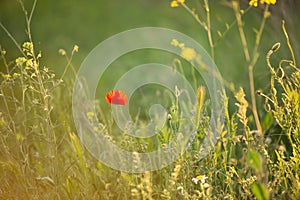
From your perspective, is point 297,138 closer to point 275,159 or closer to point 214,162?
point 214,162

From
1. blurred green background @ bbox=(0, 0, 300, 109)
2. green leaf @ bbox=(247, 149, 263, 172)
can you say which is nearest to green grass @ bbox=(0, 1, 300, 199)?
green leaf @ bbox=(247, 149, 263, 172)

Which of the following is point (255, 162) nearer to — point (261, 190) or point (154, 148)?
point (261, 190)

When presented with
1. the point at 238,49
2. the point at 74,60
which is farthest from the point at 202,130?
the point at 74,60

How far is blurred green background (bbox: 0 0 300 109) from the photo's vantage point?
13.1 ft

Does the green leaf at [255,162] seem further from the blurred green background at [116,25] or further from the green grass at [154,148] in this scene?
the blurred green background at [116,25]

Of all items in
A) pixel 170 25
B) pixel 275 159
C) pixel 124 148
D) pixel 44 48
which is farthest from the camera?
pixel 170 25

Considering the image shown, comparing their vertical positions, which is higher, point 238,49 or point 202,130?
point 238,49

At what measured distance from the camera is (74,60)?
15.3ft

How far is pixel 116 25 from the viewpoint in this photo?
5707 mm

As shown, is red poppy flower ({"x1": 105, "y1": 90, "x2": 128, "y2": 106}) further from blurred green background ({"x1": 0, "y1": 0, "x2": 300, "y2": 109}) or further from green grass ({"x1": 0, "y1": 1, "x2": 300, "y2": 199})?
blurred green background ({"x1": 0, "y1": 0, "x2": 300, "y2": 109})

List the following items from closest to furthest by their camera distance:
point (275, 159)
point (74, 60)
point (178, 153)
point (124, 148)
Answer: point (178, 153), point (124, 148), point (275, 159), point (74, 60)

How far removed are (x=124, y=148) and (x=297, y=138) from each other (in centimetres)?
70

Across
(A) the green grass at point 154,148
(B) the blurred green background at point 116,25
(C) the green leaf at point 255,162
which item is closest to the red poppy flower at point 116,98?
(A) the green grass at point 154,148

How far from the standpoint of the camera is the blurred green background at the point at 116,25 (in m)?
4.00
